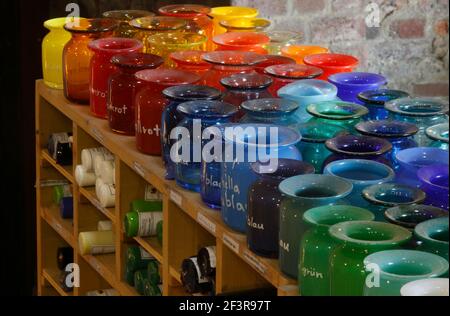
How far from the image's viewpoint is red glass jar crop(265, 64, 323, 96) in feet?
8.64

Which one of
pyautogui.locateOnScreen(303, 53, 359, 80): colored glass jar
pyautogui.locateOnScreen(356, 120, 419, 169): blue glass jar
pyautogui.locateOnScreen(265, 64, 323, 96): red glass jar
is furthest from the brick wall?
pyautogui.locateOnScreen(356, 120, 419, 169): blue glass jar

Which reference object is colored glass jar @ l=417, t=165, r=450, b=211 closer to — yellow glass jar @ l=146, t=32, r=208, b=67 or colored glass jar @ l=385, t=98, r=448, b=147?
colored glass jar @ l=385, t=98, r=448, b=147

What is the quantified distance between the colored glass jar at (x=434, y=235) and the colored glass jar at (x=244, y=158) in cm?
38

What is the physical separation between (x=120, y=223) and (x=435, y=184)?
1.10m

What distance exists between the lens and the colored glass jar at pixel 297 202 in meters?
1.91

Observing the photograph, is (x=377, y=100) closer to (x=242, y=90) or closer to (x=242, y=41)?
(x=242, y=90)

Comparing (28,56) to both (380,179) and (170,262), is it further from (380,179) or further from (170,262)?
(380,179)

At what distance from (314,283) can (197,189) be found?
0.64 m

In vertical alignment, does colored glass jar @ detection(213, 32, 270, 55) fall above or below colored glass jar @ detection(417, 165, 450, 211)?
above

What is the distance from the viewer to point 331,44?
3.78 meters

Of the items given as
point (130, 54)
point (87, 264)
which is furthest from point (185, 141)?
point (87, 264)

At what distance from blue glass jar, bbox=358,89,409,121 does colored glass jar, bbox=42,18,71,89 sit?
45.9 inches

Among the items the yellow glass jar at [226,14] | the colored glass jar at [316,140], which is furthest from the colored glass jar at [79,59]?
the colored glass jar at [316,140]

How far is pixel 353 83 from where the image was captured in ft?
8.69
